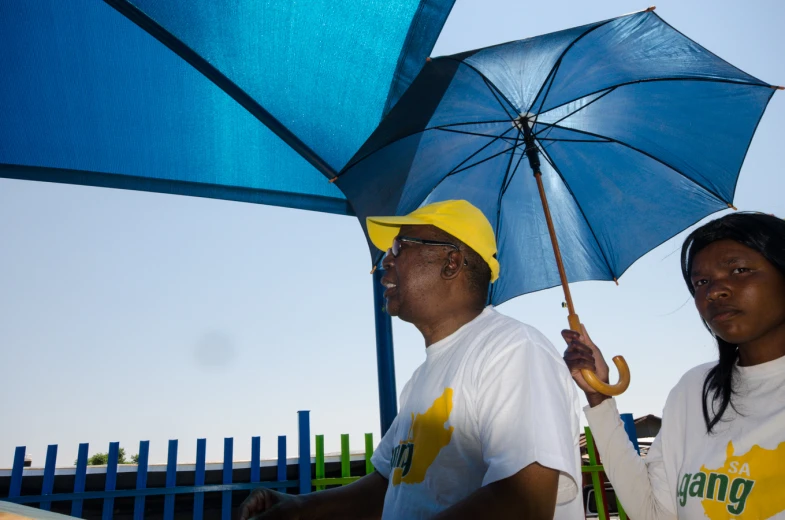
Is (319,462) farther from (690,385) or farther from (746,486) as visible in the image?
(746,486)

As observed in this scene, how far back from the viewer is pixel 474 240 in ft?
6.54

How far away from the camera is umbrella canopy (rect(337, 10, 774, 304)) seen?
289 centimetres

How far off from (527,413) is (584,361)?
943mm

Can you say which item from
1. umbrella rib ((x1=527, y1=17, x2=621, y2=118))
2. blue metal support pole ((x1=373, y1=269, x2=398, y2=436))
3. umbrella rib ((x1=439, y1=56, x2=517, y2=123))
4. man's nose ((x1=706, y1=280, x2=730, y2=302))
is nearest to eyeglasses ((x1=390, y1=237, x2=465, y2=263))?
man's nose ((x1=706, y1=280, x2=730, y2=302))

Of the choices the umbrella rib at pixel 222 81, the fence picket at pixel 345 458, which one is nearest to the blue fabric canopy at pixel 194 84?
the umbrella rib at pixel 222 81

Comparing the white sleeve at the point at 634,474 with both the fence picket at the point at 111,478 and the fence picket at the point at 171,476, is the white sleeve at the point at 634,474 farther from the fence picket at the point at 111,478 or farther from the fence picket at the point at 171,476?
Answer: the fence picket at the point at 111,478

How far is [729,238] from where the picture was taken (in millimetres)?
1829

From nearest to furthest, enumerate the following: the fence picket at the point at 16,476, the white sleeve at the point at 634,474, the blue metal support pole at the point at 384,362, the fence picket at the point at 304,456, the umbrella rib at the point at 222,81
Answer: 1. the white sleeve at the point at 634,474
2. the umbrella rib at the point at 222,81
3. the blue metal support pole at the point at 384,362
4. the fence picket at the point at 16,476
5. the fence picket at the point at 304,456

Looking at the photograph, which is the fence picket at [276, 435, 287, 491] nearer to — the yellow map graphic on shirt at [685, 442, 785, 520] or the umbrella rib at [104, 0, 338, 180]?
the umbrella rib at [104, 0, 338, 180]

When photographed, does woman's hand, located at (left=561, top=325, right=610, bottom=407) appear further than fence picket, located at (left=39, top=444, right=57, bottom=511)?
No

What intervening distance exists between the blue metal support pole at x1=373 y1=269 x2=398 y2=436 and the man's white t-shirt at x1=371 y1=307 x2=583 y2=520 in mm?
2490

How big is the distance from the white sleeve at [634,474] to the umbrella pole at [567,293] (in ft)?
0.40

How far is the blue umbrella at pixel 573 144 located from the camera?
114 inches

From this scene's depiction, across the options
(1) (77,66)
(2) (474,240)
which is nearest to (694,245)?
(2) (474,240)
